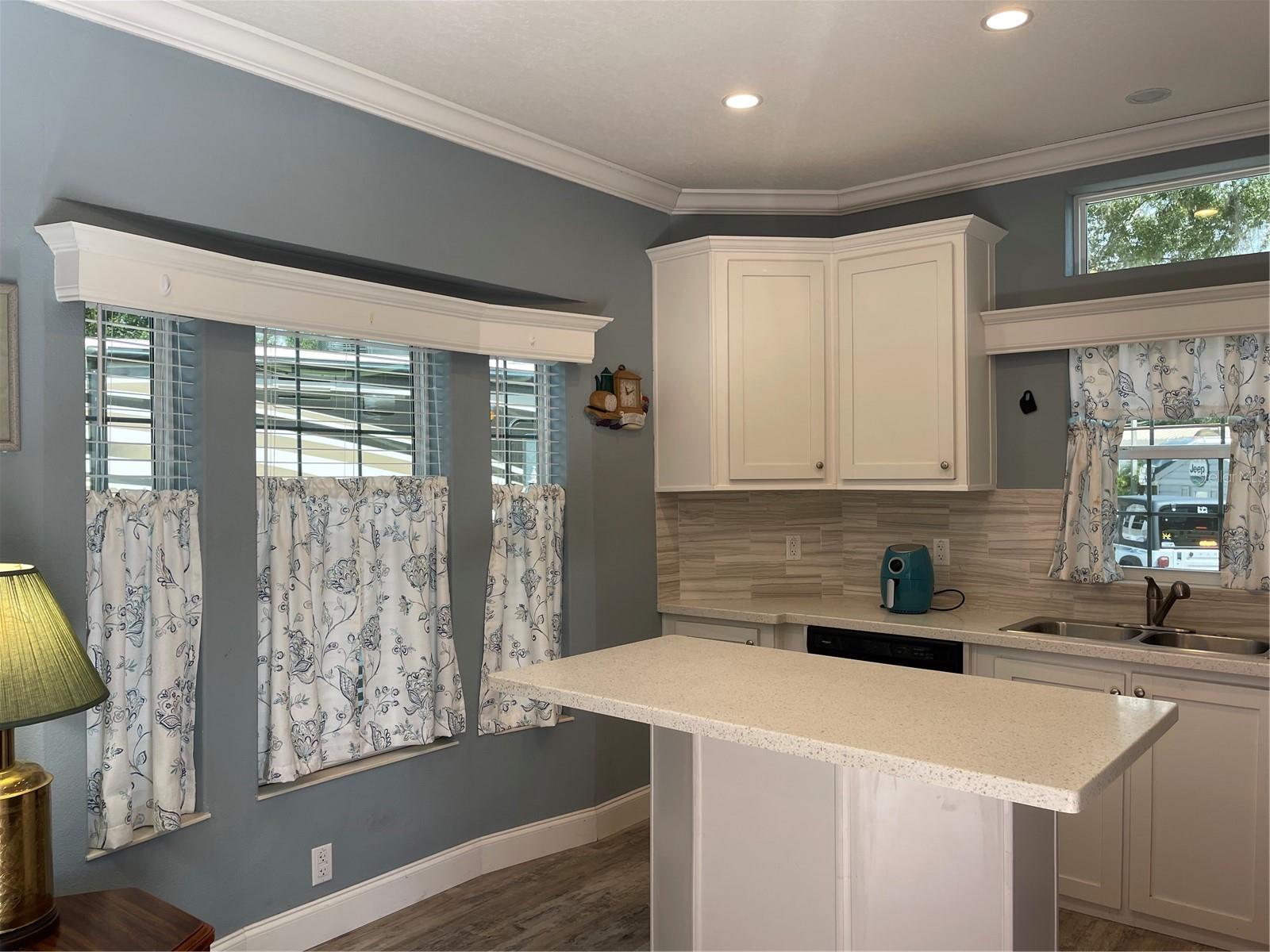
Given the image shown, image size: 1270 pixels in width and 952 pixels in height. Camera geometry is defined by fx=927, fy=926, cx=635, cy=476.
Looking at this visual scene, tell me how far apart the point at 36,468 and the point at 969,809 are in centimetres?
228

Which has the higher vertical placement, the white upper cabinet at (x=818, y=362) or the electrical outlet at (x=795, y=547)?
the white upper cabinet at (x=818, y=362)

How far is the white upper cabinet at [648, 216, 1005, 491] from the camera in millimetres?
3645

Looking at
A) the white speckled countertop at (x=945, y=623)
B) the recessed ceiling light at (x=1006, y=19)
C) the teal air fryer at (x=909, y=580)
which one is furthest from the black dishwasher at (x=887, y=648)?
the recessed ceiling light at (x=1006, y=19)

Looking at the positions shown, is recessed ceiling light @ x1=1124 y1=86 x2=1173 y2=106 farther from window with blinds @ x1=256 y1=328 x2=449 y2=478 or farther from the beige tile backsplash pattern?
window with blinds @ x1=256 y1=328 x2=449 y2=478

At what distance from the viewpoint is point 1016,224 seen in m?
3.75

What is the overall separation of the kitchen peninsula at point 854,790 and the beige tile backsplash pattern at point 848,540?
163cm

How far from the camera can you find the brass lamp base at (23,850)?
1.86 metres

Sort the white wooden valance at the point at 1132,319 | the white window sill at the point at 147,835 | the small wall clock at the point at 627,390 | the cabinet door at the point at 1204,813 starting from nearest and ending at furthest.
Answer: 1. the white window sill at the point at 147,835
2. the cabinet door at the point at 1204,813
3. the white wooden valance at the point at 1132,319
4. the small wall clock at the point at 627,390

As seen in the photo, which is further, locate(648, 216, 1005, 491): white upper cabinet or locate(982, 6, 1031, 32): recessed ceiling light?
locate(648, 216, 1005, 491): white upper cabinet

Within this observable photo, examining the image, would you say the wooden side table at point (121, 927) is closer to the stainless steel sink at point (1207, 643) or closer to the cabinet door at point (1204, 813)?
the cabinet door at point (1204, 813)

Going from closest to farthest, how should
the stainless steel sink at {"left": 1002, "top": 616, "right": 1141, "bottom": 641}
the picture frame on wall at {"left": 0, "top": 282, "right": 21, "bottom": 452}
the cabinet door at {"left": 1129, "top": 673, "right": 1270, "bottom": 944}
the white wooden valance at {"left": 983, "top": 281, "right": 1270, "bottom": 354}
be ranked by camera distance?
the picture frame on wall at {"left": 0, "top": 282, "right": 21, "bottom": 452} < the cabinet door at {"left": 1129, "top": 673, "right": 1270, "bottom": 944} < the white wooden valance at {"left": 983, "top": 281, "right": 1270, "bottom": 354} < the stainless steel sink at {"left": 1002, "top": 616, "right": 1141, "bottom": 641}

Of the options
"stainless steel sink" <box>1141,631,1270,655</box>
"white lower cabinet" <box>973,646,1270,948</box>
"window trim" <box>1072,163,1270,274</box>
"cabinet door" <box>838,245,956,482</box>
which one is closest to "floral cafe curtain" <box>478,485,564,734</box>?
"cabinet door" <box>838,245,956,482</box>

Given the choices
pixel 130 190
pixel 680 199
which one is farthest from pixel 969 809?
pixel 680 199

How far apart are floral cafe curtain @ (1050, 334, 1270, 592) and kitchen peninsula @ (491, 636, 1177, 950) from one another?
4.99ft
